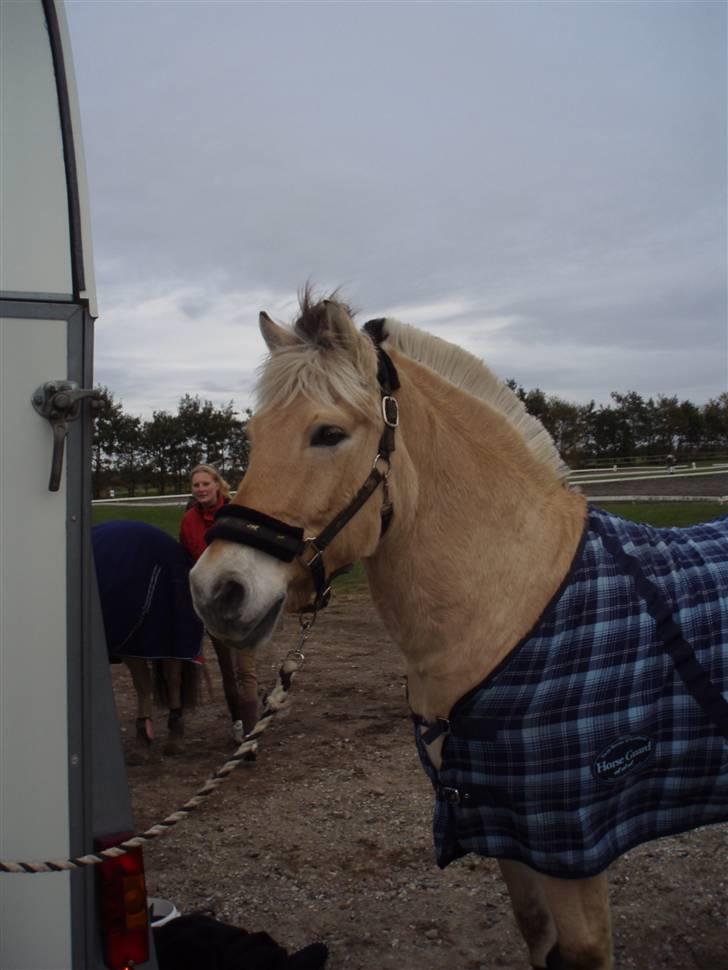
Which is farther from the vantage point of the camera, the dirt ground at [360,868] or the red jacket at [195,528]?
the red jacket at [195,528]

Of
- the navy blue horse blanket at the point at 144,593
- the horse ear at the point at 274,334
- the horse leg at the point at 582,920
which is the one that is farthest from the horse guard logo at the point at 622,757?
the navy blue horse blanket at the point at 144,593

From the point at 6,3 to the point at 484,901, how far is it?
11.6 ft

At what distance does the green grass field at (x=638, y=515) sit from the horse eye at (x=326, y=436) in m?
8.65

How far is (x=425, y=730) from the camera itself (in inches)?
88.6

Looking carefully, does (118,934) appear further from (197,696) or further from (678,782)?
(197,696)

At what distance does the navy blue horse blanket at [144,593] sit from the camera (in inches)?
178

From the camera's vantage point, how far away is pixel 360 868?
3506 millimetres

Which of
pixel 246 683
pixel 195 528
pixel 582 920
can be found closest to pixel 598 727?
pixel 582 920

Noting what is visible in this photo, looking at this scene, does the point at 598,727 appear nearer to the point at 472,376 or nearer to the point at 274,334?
the point at 472,376

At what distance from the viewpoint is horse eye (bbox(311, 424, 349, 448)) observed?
2072 millimetres

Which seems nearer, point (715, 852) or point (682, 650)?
point (682, 650)

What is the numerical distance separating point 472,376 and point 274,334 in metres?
0.71

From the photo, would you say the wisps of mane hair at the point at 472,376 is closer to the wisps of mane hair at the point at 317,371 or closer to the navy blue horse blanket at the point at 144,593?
the wisps of mane hair at the point at 317,371

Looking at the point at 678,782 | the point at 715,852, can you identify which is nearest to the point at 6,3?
the point at 678,782
